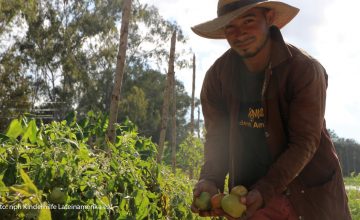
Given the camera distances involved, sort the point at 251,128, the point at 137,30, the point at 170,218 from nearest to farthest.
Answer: the point at 251,128, the point at 170,218, the point at 137,30

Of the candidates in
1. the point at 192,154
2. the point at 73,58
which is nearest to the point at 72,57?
the point at 73,58

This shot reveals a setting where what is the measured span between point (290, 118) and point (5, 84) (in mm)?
19104

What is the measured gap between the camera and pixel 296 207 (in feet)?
6.30

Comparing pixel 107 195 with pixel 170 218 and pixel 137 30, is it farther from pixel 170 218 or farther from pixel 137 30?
pixel 137 30

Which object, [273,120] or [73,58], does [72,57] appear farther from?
[273,120]

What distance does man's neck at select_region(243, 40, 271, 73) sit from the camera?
6.33 ft

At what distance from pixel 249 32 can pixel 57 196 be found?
1085 mm

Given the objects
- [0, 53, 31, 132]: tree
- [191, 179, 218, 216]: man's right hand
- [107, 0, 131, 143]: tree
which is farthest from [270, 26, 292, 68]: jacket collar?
[0, 53, 31, 132]: tree

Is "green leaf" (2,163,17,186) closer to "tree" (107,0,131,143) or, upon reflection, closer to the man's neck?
the man's neck

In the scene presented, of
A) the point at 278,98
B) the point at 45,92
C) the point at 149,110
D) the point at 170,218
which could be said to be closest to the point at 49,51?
the point at 45,92

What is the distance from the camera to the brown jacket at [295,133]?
1775 millimetres

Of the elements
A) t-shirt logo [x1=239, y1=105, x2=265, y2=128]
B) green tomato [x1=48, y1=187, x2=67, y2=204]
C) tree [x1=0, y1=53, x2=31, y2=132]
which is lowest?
green tomato [x1=48, y1=187, x2=67, y2=204]

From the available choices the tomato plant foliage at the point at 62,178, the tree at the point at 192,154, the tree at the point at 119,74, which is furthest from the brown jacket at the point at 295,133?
the tree at the point at 192,154

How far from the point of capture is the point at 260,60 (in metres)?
1.96
